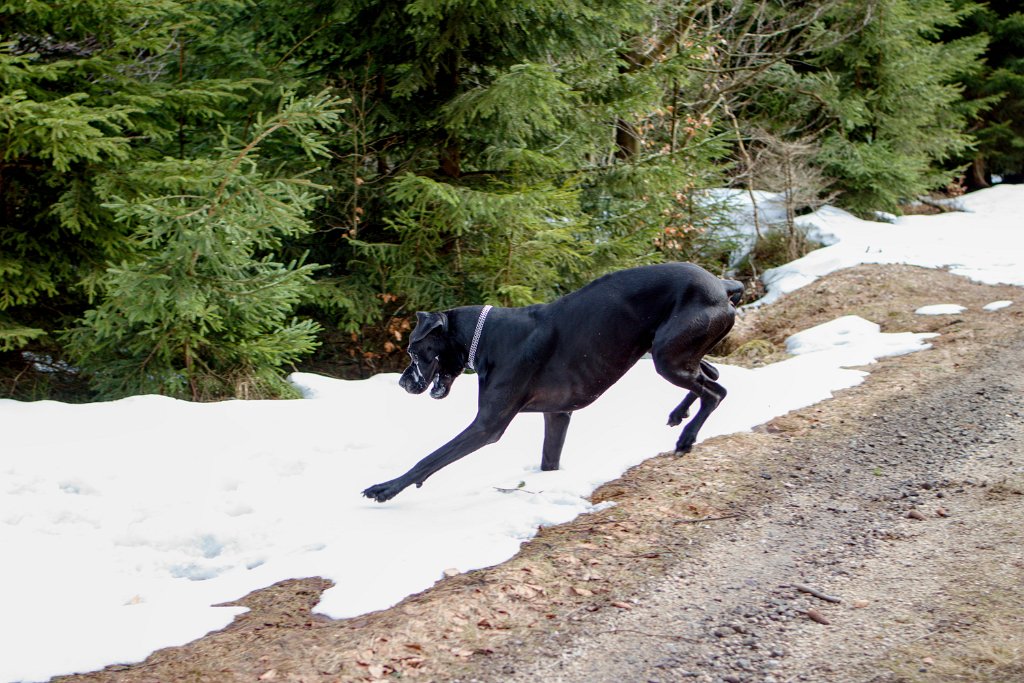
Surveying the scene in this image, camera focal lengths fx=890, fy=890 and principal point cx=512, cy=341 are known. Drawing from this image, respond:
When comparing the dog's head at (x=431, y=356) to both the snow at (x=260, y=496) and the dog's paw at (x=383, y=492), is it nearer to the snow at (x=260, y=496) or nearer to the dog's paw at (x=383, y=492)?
the dog's paw at (x=383, y=492)

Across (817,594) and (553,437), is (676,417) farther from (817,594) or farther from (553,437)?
(817,594)

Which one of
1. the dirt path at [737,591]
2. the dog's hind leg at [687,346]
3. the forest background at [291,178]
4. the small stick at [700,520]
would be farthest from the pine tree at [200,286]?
the small stick at [700,520]

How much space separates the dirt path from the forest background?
3.52 meters

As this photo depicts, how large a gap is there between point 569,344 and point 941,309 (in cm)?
720

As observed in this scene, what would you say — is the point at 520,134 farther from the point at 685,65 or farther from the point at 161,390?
the point at 161,390

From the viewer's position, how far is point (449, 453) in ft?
16.6

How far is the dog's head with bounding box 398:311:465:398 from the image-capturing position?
5.30m

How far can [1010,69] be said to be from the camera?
2270cm

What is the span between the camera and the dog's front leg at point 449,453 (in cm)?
503

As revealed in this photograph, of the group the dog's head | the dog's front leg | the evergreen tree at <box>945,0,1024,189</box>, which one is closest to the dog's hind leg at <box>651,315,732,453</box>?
the dog's front leg

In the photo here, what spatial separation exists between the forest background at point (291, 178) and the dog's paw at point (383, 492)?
2482 mm

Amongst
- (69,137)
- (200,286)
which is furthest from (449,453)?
(69,137)

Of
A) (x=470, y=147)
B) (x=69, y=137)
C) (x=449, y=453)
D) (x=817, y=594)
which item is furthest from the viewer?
(x=470, y=147)

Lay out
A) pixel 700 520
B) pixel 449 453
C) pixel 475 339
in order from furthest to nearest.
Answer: pixel 475 339 → pixel 449 453 → pixel 700 520
